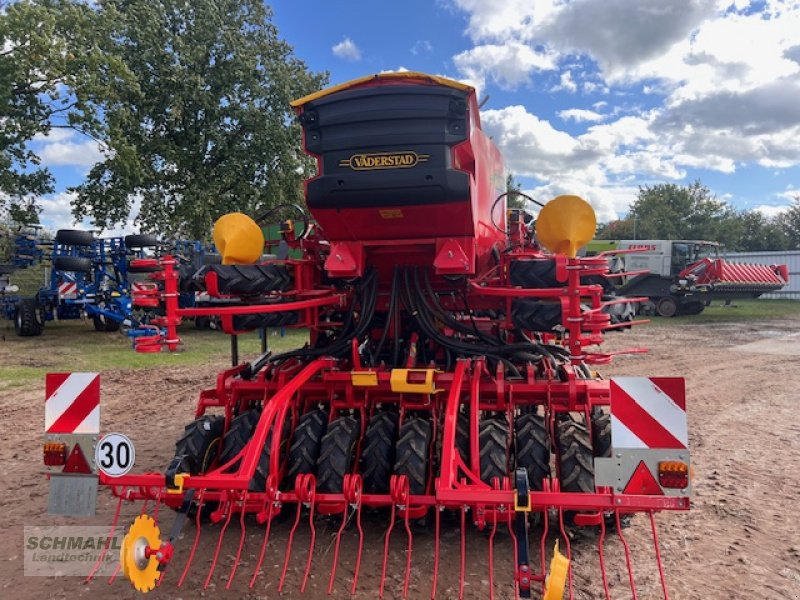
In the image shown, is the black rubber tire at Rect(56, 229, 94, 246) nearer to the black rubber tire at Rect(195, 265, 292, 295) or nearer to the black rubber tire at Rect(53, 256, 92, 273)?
the black rubber tire at Rect(53, 256, 92, 273)

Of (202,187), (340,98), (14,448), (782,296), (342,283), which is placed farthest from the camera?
(782,296)

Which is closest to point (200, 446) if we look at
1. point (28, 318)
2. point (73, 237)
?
point (73, 237)

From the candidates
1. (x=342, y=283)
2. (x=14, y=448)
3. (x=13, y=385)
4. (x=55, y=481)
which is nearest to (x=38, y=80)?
(x=13, y=385)

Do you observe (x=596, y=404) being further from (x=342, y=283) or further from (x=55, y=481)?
(x=55, y=481)

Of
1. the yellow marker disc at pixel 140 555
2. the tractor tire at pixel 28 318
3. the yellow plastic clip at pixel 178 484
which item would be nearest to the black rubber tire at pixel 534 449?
the yellow plastic clip at pixel 178 484

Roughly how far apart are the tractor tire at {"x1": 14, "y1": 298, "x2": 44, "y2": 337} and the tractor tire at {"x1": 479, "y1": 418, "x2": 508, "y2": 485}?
14748 mm

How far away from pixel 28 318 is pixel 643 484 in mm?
15916

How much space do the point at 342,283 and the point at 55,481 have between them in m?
2.51

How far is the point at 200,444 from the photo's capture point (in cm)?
396

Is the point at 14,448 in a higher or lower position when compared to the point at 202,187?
lower

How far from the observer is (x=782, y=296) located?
2870cm

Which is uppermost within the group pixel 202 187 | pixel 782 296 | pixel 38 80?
pixel 38 80

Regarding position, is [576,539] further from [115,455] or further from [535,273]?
[115,455]

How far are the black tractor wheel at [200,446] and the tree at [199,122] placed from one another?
549 inches
